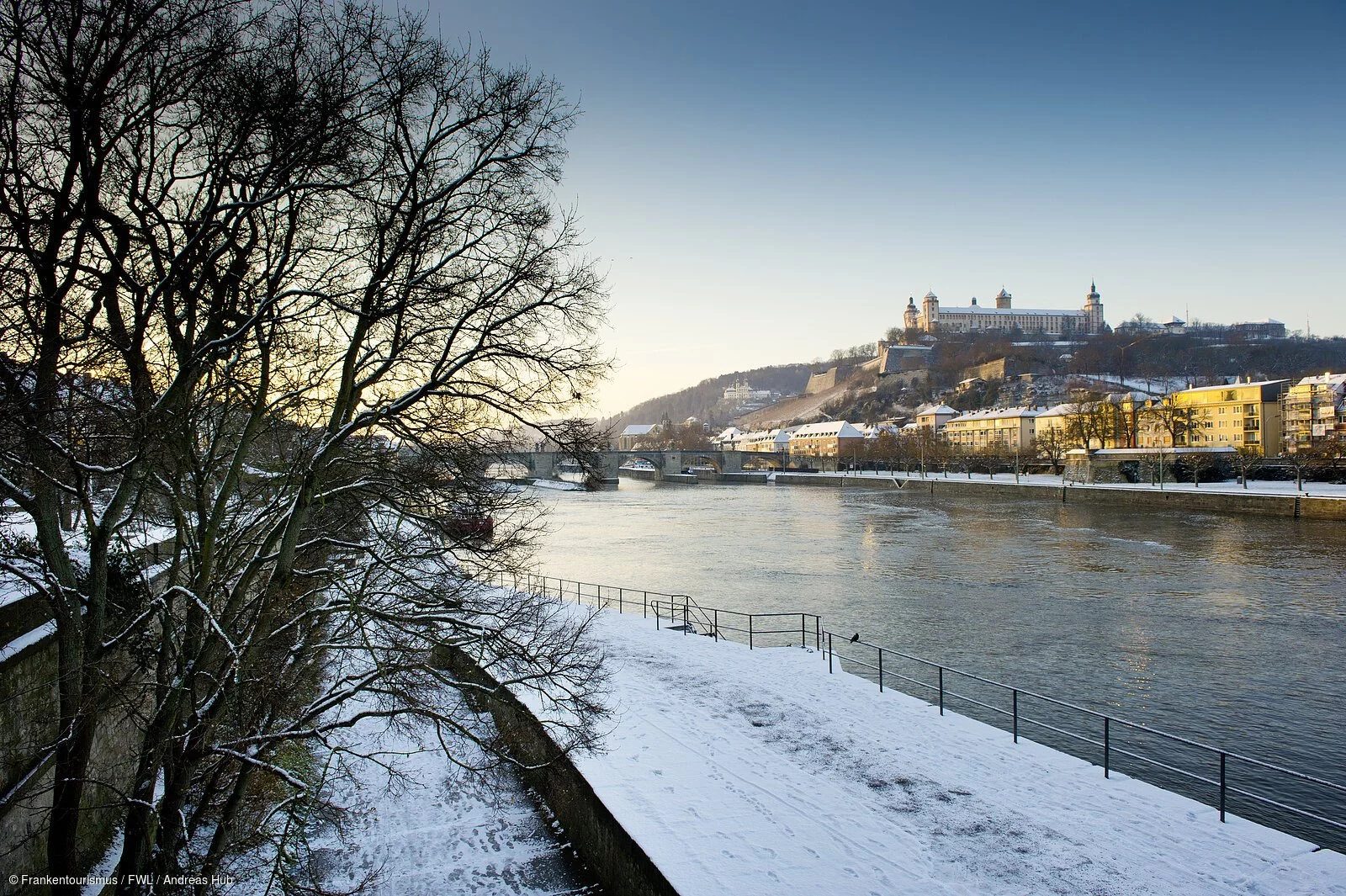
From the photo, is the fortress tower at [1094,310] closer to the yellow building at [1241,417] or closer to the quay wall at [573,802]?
the yellow building at [1241,417]

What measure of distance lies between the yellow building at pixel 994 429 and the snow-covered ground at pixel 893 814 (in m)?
83.4

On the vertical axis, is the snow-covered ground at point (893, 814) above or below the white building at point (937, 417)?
below

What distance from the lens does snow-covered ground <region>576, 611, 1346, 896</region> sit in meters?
6.45

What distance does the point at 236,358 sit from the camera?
6219 mm

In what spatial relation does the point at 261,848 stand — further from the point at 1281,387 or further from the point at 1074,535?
the point at 1281,387

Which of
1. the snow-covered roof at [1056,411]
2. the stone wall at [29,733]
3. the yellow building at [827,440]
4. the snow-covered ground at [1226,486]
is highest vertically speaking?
the snow-covered roof at [1056,411]

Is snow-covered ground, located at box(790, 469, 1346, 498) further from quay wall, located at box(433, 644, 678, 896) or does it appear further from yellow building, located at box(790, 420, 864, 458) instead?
quay wall, located at box(433, 644, 678, 896)

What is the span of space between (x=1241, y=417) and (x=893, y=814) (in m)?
81.3

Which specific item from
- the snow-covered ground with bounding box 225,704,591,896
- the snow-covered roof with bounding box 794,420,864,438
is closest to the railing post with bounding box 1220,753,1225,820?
the snow-covered ground with bounding box 225,704,591,896

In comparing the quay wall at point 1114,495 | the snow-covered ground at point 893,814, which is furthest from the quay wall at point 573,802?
the quay wall at point 1114,495

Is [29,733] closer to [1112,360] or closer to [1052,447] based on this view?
[1052,447]

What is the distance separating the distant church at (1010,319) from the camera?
174 m

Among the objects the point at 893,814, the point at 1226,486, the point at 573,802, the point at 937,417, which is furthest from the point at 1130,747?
the point at 937,417

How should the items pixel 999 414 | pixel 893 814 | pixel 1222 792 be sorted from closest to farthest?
pixel 1222 792, pixel 893 814, pixel 999 414
